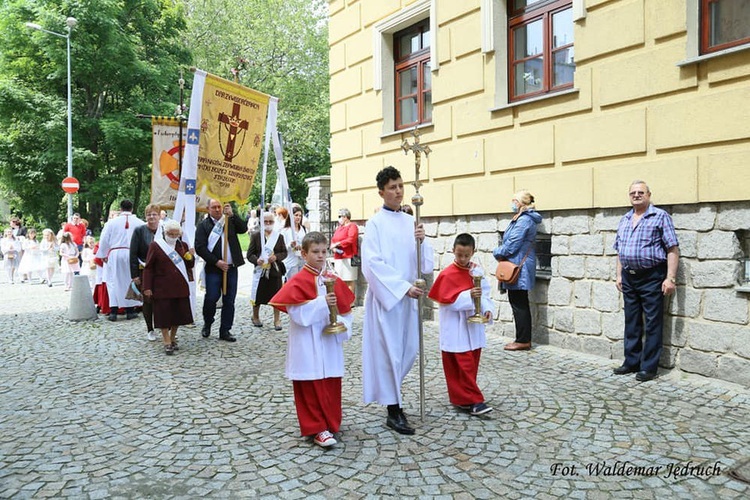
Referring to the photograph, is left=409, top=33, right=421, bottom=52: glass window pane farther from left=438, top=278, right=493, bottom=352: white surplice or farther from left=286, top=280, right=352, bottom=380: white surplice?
left=286, top=280, right=352, bottom=380: white surplice

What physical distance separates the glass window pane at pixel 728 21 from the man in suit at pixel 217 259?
19.7ft

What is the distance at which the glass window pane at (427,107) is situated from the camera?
382 inches

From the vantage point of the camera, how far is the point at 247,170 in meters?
8.46

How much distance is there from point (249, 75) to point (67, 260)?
18851 mm

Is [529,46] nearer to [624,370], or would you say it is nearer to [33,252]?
[624,370]

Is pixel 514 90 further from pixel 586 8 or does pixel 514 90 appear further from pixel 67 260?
pixel 67 260

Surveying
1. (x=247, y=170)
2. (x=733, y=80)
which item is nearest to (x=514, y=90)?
(x=733, y=80)

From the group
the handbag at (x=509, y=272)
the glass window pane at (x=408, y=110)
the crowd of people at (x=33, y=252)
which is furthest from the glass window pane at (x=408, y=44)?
the crowd of people at (x=33, y=252)

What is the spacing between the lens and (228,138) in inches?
319

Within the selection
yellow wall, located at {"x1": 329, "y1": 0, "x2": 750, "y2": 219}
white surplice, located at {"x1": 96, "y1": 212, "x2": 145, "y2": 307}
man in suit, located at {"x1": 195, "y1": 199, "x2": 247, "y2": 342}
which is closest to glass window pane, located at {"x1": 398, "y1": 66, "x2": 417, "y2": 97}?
yellow wall, located at {"x1": 329, "y1": 0, "x2": 750, "y2": 219}

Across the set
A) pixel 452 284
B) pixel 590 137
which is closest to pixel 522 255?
pixel 590 137

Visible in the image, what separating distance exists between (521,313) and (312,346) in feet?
12.6

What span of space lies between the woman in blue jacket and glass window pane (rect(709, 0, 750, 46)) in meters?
2.52

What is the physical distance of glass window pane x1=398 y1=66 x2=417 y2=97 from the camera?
1007 cm
